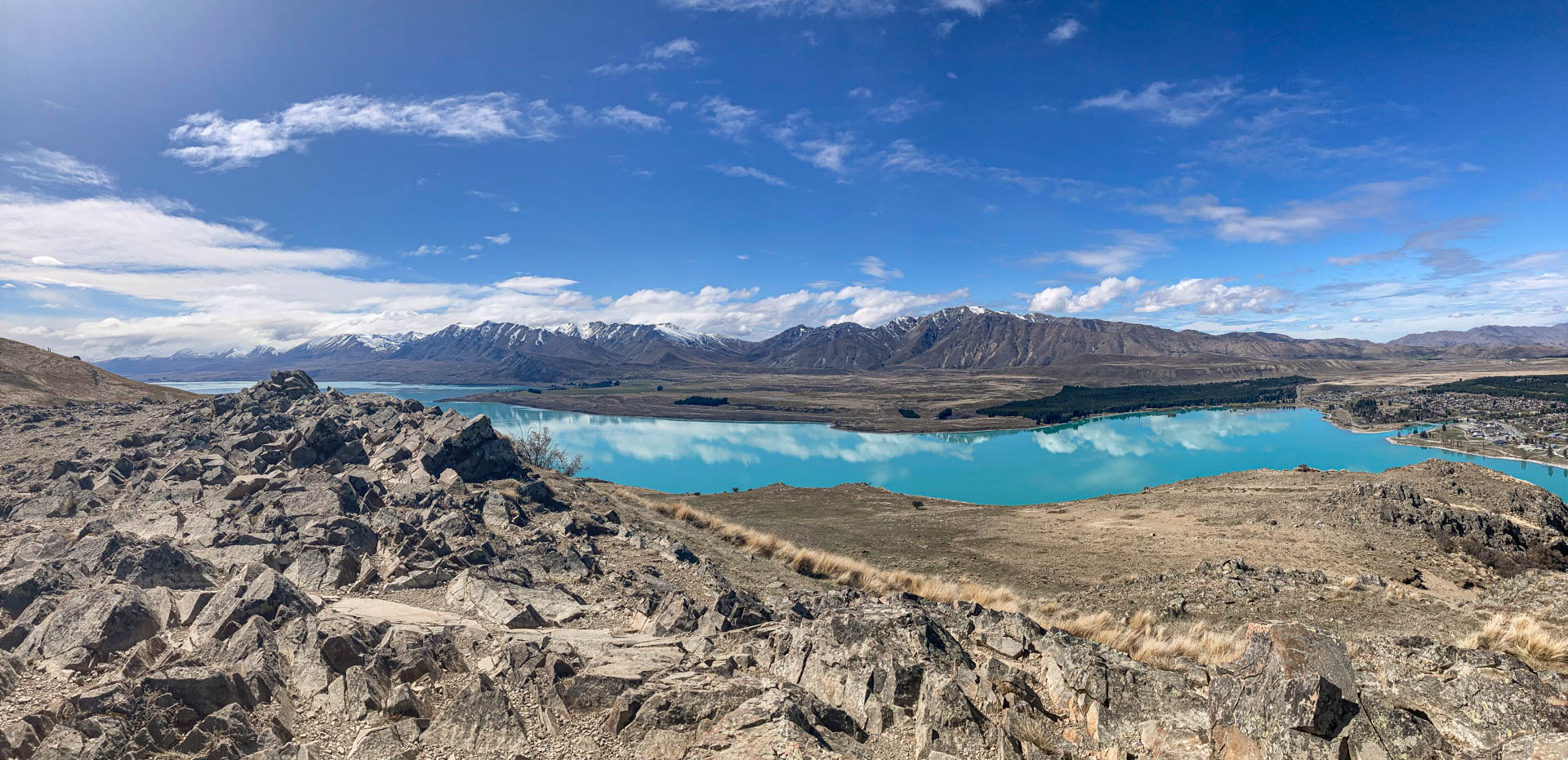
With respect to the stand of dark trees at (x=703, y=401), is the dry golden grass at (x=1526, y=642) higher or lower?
higher

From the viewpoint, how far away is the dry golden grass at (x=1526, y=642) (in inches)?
324

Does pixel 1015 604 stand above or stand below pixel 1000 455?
above

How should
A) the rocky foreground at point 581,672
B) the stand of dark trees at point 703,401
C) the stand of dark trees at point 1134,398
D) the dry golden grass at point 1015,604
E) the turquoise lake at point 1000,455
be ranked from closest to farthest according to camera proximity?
the rocky foreground at point 581,672, the dry golden grass at point 1015,604, the turquoise lake at point 1000,455, the stand of dark trees at point 1134,398, the stand of dark trees at point 703,401

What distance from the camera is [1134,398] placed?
141125 millimetres

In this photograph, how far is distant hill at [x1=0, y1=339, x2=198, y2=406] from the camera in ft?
124

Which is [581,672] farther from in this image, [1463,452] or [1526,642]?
[1463,452]

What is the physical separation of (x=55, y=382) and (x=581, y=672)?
5859 centimetres

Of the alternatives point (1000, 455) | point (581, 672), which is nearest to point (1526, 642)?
point (581, 672)

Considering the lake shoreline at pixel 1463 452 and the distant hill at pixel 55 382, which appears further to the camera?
the lake shoreline at pixel 1463 452

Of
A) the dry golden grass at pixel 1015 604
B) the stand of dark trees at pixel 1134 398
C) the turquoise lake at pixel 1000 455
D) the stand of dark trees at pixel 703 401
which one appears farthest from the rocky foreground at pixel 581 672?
the stand of dark trees at pixel 703 401

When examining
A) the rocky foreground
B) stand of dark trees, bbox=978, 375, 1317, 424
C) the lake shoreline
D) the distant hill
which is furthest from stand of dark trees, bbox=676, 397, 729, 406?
the rocky foreground

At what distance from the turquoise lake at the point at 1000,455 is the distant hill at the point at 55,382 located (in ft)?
125

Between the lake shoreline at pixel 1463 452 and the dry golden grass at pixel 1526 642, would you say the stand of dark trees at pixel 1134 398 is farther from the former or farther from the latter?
the dry golden grass at pixel 1526 642

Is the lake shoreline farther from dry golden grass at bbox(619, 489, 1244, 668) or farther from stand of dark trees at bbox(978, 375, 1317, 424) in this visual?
dry golden grass at bbox(619, 489, 1244, 668)
